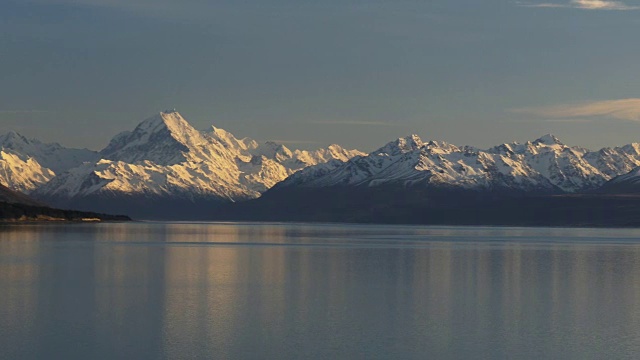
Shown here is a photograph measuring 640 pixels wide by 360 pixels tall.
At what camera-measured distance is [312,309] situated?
6181cm

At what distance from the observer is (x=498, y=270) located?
9469 cm

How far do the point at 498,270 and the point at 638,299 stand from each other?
25.8 metres

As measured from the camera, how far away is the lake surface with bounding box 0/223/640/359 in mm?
48344

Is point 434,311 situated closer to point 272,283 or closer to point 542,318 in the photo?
point 542,318

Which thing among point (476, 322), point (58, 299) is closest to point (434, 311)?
point (476, 322)

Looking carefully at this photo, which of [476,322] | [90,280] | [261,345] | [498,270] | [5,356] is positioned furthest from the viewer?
[498,270]

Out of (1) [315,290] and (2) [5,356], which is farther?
(1) [315,290]

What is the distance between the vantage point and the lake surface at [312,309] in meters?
48.3

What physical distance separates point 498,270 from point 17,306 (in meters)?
47.7

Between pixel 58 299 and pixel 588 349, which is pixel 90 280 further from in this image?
pixel 588 349

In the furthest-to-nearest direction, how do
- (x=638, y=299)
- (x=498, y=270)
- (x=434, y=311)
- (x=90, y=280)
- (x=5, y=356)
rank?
(x=498, y=270)
(x=90, y=280)
(x=638, y=299)
(x=434, y=311)
(x=5, y=356)

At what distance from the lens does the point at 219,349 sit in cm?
4741

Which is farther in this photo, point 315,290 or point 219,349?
point 315,290

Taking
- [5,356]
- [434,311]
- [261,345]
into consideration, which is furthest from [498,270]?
[5,356]
